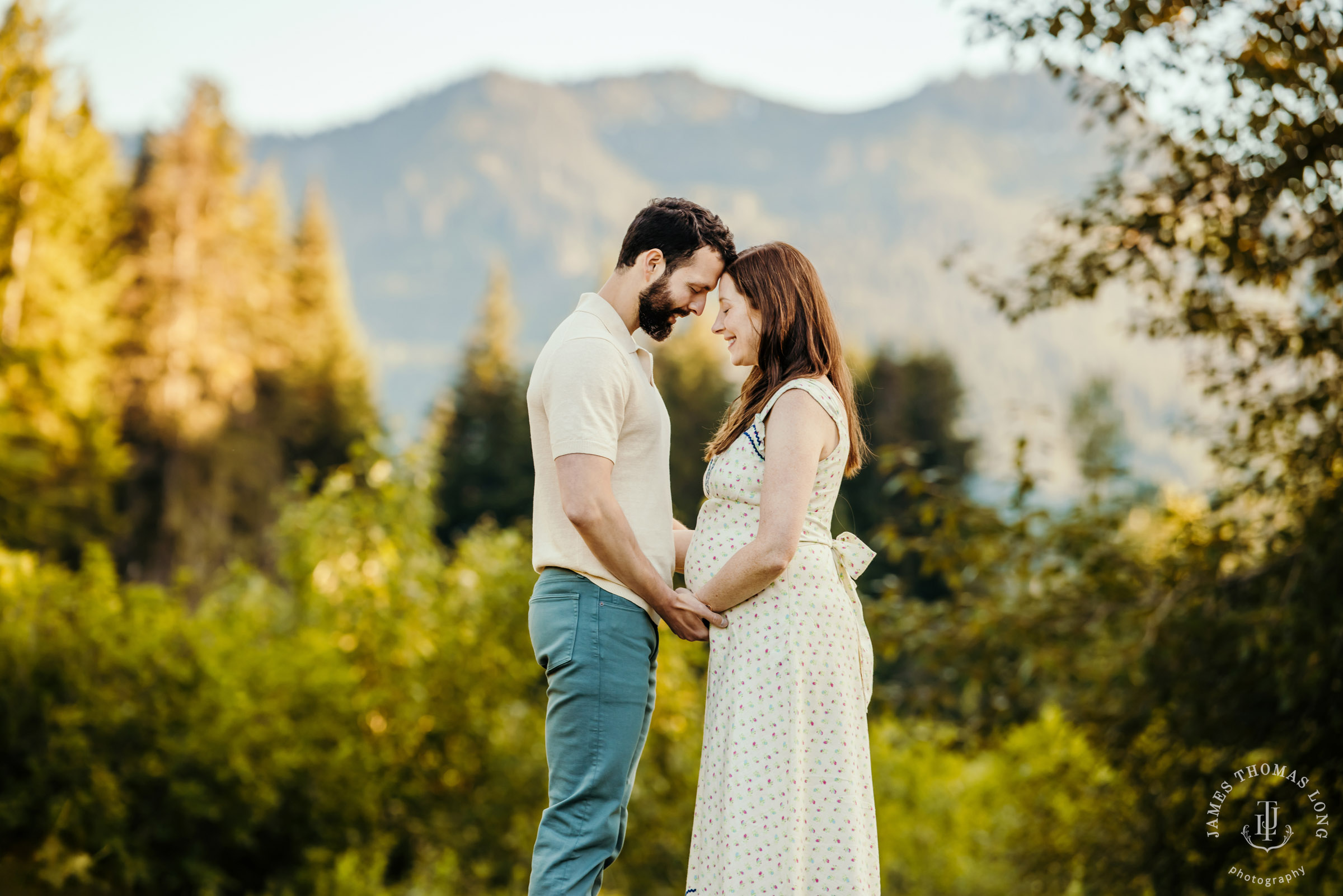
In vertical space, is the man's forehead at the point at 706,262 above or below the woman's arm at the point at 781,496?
above

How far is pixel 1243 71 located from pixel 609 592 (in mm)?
3516

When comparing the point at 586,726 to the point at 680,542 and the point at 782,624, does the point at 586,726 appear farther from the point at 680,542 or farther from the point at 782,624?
the point at 680,542

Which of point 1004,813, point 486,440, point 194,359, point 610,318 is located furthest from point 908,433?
point 610,318

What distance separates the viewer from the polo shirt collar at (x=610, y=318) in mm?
2863

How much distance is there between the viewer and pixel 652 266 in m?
2.92

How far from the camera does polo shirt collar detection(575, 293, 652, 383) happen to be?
9.39ft

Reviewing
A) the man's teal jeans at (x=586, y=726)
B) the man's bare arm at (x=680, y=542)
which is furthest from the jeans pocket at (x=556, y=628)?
the man's bare arm at (x=680, y=542)

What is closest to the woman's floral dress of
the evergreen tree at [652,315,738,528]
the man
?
the man

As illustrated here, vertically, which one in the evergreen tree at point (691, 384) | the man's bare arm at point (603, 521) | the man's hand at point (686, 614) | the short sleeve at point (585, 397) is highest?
the evergreen tree at point (691, 384)

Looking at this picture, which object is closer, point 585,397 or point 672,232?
point 585,397

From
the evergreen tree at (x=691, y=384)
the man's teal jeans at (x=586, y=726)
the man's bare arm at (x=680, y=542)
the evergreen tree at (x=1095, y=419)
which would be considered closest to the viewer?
the man's teal jeans at (x=586, y=726)

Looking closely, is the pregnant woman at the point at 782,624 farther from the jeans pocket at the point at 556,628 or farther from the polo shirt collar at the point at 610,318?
the jeans pocket at the point at 556,628

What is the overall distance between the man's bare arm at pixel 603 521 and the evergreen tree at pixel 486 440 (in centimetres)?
2687

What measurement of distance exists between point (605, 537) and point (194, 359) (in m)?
26.8
